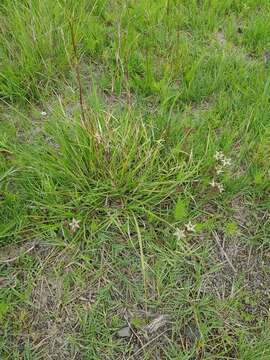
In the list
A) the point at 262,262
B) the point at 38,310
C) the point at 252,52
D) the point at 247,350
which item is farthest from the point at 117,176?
the point at 252,52

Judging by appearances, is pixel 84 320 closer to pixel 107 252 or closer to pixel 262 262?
pixel 107 252

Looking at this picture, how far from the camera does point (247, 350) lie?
1.82 meters

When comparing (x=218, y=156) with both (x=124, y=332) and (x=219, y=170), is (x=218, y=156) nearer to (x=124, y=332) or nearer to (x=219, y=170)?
(x=219, y=170)

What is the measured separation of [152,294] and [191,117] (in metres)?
1.18

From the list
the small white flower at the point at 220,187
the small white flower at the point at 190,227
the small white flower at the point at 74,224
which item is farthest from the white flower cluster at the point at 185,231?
the small white flower at the point at 74,224

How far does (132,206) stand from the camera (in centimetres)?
209

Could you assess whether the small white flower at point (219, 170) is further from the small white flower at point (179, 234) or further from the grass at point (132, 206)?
the small white flower at point (179, 234)

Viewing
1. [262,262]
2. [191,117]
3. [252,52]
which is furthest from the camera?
[252,52]

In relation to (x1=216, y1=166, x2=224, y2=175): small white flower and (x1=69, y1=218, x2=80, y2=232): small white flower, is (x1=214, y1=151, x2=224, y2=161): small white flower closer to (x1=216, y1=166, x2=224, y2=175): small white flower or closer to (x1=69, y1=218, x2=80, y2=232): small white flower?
(x1=216, y1=166, x2=224, y2=175): small white flower

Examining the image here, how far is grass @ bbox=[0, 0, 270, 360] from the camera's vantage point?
1.87 meters

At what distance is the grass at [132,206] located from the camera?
1.87 meters

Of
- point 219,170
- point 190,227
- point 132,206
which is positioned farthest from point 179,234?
point 219,170

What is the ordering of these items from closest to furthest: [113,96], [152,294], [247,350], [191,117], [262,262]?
[247,350]
[152,294]
[262,262]
[191,117]
[113,96]

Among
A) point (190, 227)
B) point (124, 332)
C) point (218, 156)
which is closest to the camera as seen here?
point (124, 332)
